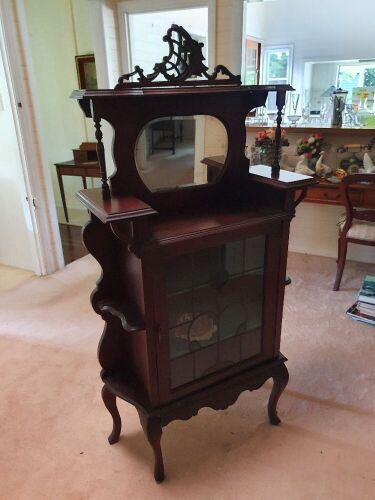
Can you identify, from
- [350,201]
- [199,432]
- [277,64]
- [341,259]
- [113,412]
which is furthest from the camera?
[277,64]

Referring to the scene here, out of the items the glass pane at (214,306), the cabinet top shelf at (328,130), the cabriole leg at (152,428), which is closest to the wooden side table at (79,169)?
the cabinet top shelf at (328,130)

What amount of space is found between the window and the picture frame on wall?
382cm

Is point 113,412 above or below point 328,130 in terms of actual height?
below

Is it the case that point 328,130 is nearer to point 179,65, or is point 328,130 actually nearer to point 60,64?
point 179,65

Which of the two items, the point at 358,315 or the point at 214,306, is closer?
the point at 214,306

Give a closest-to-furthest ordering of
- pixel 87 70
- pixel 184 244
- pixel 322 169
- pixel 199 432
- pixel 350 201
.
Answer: pixel 184 244
pixel 199 432
pixel 350 201
pixel 322 169
pixel 87 70

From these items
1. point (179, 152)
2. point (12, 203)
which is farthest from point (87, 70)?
point (179, 152)

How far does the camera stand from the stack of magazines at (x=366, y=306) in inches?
94.9

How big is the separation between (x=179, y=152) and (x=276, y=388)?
1.02m

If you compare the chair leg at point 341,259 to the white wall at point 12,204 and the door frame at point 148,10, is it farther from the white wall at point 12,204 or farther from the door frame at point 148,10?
the white wall at point 12,204

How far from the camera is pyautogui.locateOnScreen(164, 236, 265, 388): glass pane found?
1234 millimetres

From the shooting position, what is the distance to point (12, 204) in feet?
10.2

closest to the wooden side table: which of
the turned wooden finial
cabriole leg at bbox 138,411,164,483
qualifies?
the turned wooden finial

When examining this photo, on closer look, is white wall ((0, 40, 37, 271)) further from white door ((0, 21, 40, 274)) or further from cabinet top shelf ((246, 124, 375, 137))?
cabinet top shelf ((246, 124, 375, 137))
